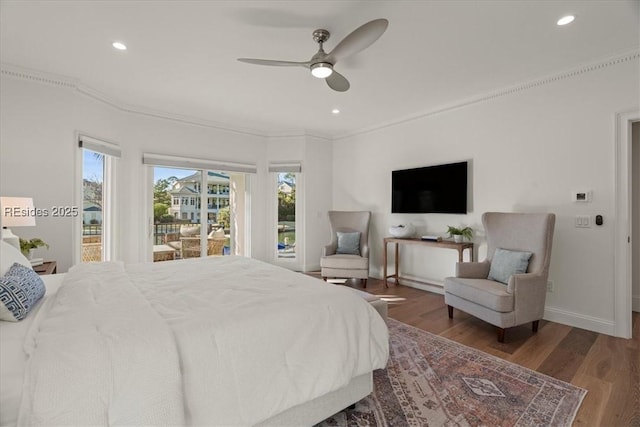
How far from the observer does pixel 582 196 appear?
9.93 ft

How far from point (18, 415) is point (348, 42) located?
2.44 meters

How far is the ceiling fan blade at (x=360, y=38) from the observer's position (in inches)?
73.1

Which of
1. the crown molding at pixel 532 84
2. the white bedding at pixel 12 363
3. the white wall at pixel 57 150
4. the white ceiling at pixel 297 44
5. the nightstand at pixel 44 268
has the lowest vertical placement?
the white bedding at pixel 12 363

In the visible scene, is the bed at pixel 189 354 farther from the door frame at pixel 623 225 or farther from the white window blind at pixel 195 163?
the white window blind at pixel 195 163

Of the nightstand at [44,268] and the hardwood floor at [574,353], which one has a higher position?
the nightstand at [44,268]

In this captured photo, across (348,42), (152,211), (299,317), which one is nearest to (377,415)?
(299,317)

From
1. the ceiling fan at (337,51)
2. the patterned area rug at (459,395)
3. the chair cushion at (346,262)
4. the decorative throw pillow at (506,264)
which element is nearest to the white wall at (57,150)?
the ceiling fan at (337,51)

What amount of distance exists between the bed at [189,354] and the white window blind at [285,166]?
12.6ft

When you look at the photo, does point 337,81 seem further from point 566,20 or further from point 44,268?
point 44,268

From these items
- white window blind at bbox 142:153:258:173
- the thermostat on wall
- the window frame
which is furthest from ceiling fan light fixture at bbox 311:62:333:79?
white window blind at bbox 142:153:258:173

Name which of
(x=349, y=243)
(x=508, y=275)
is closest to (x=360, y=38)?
(x=508, y=275)

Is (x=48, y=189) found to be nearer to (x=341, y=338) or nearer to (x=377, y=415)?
(x=341, y=338)

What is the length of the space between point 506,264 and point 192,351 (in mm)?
3060

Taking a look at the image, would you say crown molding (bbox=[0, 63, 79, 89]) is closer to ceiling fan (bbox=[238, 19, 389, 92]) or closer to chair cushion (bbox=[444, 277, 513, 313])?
ceiling fan (bbox=[238, 19, 389, 92])
